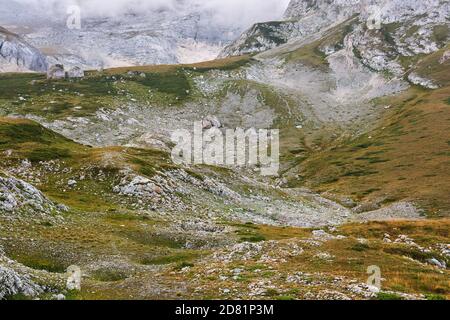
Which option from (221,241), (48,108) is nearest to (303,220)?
(221,241)

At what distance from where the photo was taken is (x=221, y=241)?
47.2m

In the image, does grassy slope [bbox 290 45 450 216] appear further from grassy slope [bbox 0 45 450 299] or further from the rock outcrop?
the rock outcrop
